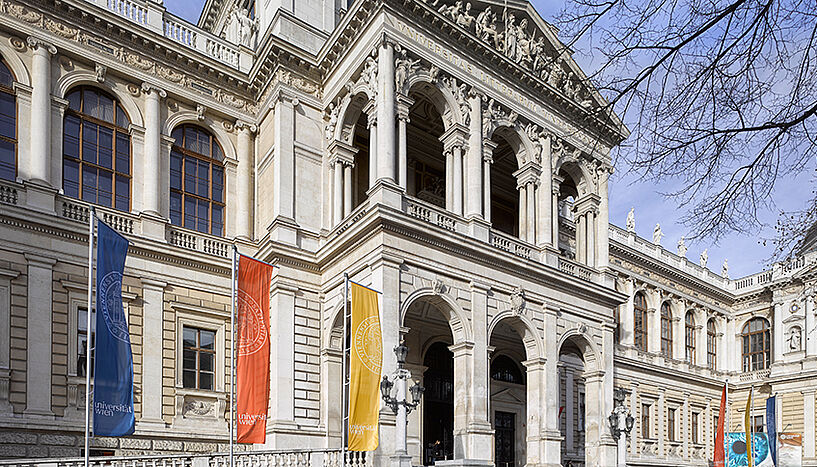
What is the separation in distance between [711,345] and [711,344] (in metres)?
0.06

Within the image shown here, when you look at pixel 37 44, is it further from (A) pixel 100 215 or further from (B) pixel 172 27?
(A) pixel 100 215

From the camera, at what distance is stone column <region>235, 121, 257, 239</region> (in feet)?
75.5

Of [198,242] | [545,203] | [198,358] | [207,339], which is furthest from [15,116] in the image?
[545,203]

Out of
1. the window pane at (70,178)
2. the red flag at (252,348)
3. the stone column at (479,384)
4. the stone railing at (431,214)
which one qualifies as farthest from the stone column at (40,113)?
the stone column at (479,384)

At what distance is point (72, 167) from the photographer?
65.9ft

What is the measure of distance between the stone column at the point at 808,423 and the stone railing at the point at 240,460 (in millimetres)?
31567

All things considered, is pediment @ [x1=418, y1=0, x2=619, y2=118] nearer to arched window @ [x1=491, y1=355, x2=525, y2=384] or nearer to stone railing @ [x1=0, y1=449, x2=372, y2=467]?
arched window @ [x1=491, y1=355, x2=525, y2=384]

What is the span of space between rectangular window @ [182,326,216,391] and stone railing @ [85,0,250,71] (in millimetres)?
9081

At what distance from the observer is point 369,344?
17.3 m

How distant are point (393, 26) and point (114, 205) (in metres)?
9.88

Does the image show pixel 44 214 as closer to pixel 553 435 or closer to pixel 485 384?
pixel 485 384

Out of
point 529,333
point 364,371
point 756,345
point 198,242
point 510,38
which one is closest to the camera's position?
point 364,371

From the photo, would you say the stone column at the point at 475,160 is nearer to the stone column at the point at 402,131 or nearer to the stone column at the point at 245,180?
the stone column at the point at 402,131

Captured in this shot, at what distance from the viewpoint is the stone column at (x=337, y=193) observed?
22031 mm
